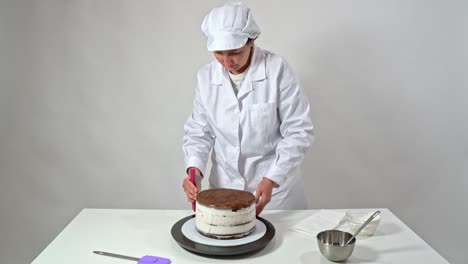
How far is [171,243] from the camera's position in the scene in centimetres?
163

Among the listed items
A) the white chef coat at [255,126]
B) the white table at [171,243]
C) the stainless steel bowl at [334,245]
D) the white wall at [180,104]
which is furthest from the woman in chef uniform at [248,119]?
the white wall at [180,104]

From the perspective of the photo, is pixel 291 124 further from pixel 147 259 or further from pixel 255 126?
pixel 147 259

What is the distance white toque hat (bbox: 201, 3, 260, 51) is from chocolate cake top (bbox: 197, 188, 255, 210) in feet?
1.81

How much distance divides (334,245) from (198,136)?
0.91m

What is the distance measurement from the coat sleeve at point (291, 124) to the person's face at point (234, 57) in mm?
180

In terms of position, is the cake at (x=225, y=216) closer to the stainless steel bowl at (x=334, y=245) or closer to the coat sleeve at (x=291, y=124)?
the stainless steel bowl at (x=334, y=245)

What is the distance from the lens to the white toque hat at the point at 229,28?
187cm

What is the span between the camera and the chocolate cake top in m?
1.57

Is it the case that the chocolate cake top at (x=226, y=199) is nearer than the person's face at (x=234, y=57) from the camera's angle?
Yes

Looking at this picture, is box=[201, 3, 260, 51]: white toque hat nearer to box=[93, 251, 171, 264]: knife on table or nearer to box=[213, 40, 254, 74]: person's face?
box=[213, 40, 254, 74]: person's face

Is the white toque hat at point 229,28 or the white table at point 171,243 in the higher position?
the white toque hat at point 229,28

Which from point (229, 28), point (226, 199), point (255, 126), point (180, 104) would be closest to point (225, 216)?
point (226, 199)

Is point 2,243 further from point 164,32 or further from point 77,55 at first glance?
point 164,32

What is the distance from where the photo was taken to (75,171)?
2934 mm
